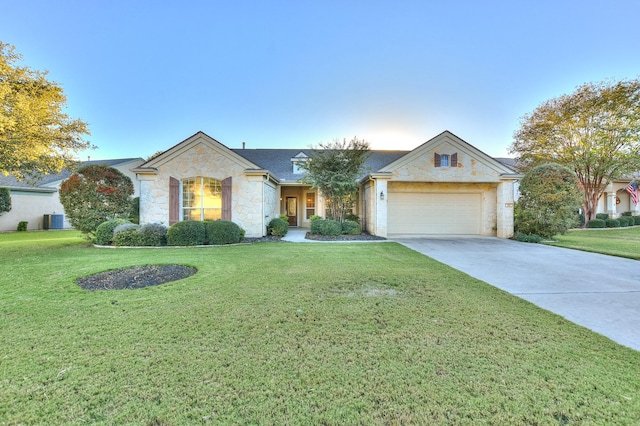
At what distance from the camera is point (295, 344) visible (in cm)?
288

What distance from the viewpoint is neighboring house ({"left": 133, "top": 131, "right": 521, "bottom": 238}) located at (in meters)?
12.3

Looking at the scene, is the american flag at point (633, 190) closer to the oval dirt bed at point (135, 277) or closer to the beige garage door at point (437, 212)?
the beige garage door at point (437, 212)

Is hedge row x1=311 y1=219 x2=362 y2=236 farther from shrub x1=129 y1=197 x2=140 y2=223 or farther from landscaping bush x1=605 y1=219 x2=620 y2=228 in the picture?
landscaping bush x1=605 y1=219 x2=620 y2=228

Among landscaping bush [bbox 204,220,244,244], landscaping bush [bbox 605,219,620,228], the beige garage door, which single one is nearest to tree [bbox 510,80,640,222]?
landscaping bush [bbox 605,219,620,228]

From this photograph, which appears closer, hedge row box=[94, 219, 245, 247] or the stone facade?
hedge row box=[94, 219, 245, 247]

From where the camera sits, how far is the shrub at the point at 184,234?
10.6 m

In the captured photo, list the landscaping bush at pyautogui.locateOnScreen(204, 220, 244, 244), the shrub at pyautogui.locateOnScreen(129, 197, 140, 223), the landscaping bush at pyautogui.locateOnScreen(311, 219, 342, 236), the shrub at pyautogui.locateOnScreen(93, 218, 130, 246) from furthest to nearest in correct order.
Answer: the landscaping bush at pyautogui.locateOnScreen(311, 219, 342, 236), the shrub at pyautogui.locateOnScreen(129, 197, 140, 223), the landscaping bush at pyautogui.locateOnScreen(204, 220, 244, 244), the shrub at pyautogui.locateOnScreen(93, 218, 130, 246)

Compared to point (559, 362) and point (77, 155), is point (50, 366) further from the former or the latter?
point (77, 155)

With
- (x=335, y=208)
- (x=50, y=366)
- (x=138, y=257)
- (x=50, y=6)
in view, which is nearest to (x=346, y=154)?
(x=335, y=208)

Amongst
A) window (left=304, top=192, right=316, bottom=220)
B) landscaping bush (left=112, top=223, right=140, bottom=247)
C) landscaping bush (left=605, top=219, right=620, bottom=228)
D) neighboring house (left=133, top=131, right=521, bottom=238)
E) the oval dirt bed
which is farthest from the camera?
landscaping bush (left=605, top=219, right=620, bottom=228)

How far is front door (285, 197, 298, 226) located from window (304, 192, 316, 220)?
798mm

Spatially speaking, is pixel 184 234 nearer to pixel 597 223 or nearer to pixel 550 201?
pixel 550 201

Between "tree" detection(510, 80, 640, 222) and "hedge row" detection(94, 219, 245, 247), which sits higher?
"tree" detection(510, 80, 640, 222)

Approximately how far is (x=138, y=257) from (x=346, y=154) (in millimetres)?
9406
